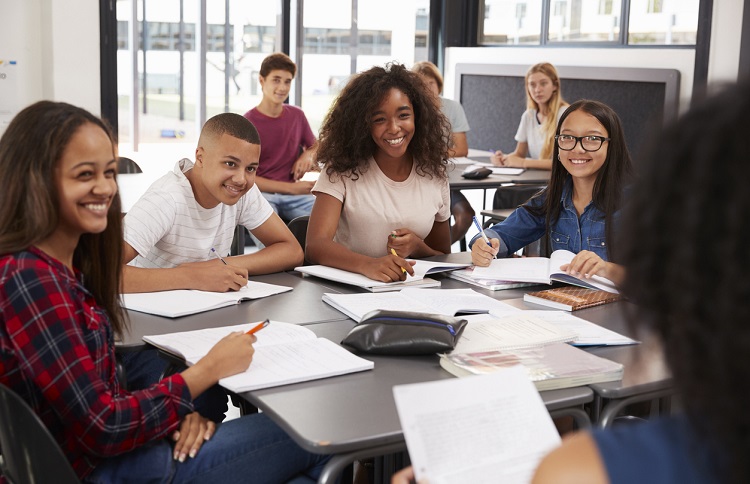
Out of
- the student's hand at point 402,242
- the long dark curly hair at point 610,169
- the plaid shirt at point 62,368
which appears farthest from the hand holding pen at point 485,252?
the plaid shirt at point 62,368

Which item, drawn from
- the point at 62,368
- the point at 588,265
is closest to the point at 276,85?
the point at 588,265

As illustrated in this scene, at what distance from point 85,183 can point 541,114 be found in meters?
4.11

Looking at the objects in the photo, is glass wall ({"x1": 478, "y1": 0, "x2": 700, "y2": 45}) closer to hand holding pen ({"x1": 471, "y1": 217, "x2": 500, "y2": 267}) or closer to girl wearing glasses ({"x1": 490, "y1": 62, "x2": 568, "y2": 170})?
girl wearing glasses ({"x1": 490, "y1": 62, "x2": 568, "y2": 170})

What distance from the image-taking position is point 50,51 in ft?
15.9

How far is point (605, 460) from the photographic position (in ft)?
2.37

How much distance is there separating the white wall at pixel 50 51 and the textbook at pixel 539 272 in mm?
3112

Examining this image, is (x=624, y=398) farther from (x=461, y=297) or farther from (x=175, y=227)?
(x=175, y=227)

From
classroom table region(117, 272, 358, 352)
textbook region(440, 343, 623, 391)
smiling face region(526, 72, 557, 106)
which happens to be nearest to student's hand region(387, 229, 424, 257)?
classroom table region(117, 272, 358, 352)

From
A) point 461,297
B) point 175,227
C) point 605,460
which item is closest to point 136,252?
point 175,227

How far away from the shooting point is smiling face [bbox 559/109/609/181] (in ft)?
8.39

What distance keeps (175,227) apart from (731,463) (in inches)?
76.3

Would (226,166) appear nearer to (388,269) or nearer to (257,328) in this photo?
(388,269)

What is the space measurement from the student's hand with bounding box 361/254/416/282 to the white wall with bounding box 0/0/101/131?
3.00 meters

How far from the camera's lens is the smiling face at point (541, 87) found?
17.0ft
